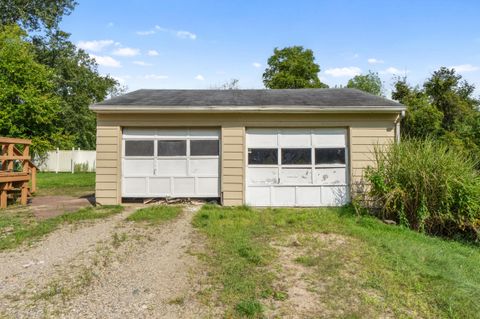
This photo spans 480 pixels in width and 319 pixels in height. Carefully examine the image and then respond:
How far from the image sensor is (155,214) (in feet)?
24.0

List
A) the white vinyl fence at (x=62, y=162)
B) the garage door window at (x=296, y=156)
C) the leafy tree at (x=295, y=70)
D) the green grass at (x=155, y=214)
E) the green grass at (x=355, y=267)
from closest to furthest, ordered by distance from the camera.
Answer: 1. the green grass at (x=355, y=267)
2. the green grass at (x=155, y=214)
3. the garage door window at (x=296, y=156)
4. the white vinyl fence at (x=62, y=162)
5. the leafy tree at (x=295, y=70)

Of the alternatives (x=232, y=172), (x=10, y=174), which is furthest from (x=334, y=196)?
(x=10, y=174)

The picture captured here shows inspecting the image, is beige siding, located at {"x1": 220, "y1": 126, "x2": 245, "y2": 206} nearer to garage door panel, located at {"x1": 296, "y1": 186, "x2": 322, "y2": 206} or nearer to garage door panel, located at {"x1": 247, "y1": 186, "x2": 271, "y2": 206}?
garage door panel, located at {"x1": 247, "y1": 186, "x2": 271, "y2": 206}

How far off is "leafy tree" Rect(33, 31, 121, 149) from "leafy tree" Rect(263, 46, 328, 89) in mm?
15355

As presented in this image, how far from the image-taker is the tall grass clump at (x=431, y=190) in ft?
21.1

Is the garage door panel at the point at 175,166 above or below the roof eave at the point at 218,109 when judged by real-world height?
below

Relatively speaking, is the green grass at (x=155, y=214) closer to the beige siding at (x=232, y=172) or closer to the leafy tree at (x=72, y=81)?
the beige siding at (x=232, y=172)

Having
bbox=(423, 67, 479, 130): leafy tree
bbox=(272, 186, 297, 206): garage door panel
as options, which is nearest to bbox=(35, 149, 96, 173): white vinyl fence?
bbox=(272, 186, 297, 206): garage door panel

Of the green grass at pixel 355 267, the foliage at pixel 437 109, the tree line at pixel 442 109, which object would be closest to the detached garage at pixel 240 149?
the green grass at pixel 355 267

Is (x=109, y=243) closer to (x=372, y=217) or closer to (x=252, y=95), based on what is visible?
(x=372, y=217)

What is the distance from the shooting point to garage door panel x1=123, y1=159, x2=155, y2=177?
28.5 ft

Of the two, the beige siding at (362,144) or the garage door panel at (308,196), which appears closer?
the beige siding at (362,144)

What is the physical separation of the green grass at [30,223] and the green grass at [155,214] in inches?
28.5

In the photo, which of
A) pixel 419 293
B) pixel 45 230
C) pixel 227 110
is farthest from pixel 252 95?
pixel 419 293
